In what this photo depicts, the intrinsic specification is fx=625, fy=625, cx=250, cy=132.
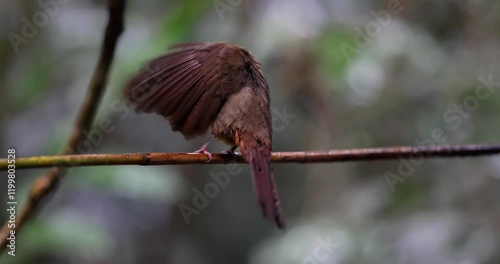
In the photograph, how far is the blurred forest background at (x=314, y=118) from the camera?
2535mm

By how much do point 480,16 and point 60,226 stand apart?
2378mm

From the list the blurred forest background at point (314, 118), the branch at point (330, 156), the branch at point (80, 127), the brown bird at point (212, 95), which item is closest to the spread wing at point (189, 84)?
the brown bird at point (212, 95)

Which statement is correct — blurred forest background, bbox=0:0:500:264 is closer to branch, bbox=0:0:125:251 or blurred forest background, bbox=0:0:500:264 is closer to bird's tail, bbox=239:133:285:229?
bird's tail, bbox=239:133:285:229

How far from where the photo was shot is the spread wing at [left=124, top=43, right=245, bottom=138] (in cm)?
193

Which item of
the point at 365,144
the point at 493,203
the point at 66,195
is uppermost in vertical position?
the point at 66,195

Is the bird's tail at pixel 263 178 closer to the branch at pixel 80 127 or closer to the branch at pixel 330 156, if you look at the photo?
the branch at pixel 330 156

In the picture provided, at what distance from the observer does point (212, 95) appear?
2.09 m

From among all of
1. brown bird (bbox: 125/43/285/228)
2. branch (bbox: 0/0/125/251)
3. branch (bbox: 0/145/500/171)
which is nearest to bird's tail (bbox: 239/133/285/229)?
brown bird (bbox: 125/43/285/228)

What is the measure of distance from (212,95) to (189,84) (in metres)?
0.09

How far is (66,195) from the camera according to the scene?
320 centimetres

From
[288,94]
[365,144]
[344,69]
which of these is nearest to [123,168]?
[288,94]

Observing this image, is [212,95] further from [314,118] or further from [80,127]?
[314,118]

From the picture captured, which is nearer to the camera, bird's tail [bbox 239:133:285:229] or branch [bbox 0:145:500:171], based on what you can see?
branch [bbox 0:145:500:171]

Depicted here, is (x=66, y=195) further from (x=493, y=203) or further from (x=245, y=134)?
(x=493, y=203)
